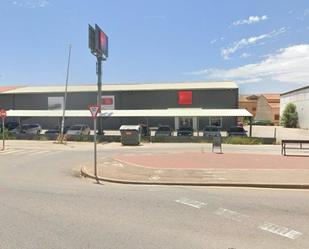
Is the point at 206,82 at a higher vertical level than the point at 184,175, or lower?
higher

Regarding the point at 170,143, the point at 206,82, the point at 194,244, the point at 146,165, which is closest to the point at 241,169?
the point at 146,165

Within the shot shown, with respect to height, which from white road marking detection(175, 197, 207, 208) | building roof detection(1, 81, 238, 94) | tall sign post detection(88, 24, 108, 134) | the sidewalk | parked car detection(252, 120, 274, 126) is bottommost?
white road marking detection(175, 197, 207, 208)

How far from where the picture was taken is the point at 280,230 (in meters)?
6.52

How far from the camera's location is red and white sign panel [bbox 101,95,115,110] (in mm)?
51500

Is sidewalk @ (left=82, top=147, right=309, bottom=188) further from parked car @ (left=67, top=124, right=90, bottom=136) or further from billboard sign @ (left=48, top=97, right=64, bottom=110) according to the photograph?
billboard sign @ (left=48, top=97, right=64, bottom=110)

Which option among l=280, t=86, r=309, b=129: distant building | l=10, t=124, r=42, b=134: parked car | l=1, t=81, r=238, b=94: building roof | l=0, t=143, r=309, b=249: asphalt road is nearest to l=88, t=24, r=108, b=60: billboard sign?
l=10, t=124, r=42, b=134: parked car

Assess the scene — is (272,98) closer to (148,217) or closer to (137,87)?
(137,87)

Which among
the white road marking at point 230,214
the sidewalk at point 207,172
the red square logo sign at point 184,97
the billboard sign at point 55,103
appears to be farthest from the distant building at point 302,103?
the white road marking at point 230,214

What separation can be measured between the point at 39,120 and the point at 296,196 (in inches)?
1864

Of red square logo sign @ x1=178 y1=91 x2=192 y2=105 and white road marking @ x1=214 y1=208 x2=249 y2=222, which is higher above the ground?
red square logo sign @ x1=178 y1=91 x2=192 y2=105

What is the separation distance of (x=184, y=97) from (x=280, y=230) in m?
43.3

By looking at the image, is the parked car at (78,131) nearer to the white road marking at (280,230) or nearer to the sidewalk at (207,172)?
the sidewalk at (207,172)

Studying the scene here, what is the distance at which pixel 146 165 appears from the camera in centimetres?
1549

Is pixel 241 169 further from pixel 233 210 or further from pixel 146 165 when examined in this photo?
pixel 233 210
